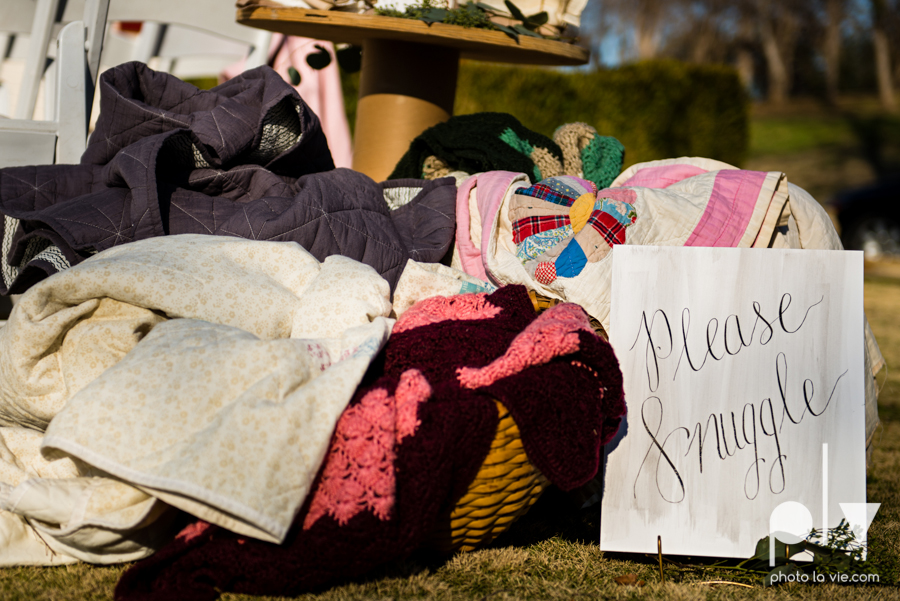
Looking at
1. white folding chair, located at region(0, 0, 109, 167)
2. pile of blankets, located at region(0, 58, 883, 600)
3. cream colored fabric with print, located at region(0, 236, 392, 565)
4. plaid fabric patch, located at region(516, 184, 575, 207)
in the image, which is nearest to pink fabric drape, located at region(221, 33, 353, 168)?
white folding chair, located at region(0, 0, 109, 167)

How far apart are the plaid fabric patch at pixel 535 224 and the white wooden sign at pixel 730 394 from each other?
0.32 m

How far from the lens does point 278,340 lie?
123 cm

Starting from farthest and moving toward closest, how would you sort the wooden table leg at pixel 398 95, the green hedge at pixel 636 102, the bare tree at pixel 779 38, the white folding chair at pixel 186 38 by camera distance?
the bare tree at pixel 779 38 → the green hedge at pixel 636 102 → the white folding chair at pixel 186 38 → the wooden table leg at pixel 398 95

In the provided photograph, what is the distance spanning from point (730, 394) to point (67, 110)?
6.70 ft

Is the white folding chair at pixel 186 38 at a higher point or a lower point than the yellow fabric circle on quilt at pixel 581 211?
higher

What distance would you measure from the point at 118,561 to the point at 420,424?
1.90 ft

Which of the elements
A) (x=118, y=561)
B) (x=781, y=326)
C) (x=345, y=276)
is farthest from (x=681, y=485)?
(x=118, y=561)

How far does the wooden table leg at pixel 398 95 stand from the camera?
2.40 metres

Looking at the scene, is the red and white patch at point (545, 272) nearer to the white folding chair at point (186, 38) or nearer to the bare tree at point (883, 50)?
the white folding chair at point (186, 38)

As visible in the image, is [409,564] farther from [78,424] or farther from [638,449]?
[78,424]

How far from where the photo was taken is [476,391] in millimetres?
1218

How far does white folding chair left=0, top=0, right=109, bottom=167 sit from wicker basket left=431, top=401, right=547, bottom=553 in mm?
1707

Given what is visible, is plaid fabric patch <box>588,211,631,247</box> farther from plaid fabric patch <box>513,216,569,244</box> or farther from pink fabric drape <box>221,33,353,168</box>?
pink fabric drape <box>221,33,353,168</box>

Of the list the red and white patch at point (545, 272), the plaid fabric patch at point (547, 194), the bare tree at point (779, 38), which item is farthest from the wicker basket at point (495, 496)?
the bare tree at point (779, 38)
